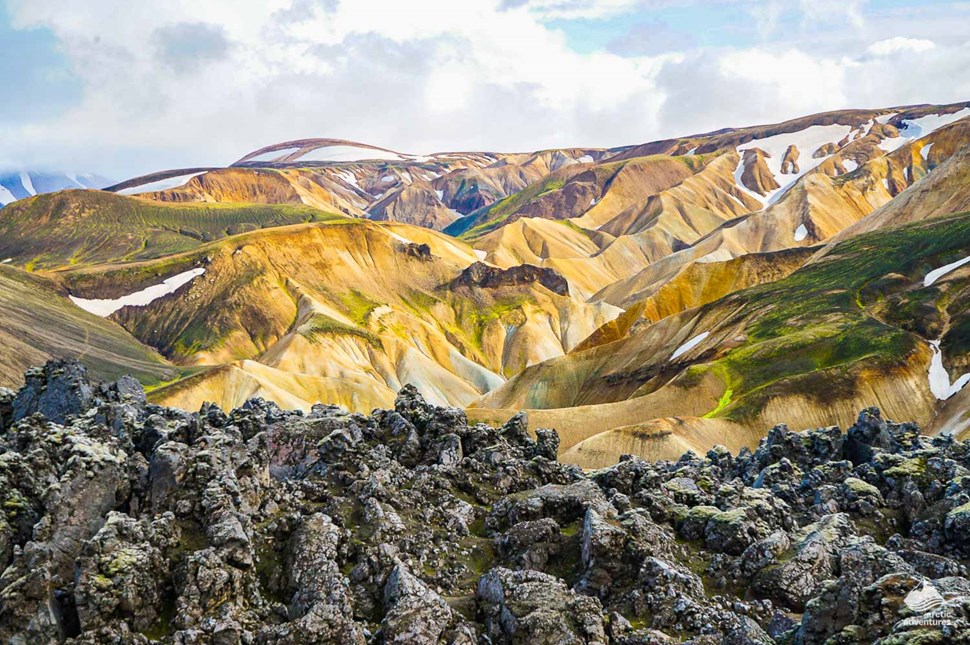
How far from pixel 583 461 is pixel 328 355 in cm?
10800

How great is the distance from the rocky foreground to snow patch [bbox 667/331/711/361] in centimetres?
11274

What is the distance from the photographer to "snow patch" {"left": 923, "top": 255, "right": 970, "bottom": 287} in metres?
150

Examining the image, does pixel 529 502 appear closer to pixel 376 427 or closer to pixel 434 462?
pixel 434 462

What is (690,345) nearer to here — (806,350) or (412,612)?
(806,350)

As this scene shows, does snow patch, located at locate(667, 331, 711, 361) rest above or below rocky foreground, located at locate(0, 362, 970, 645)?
below

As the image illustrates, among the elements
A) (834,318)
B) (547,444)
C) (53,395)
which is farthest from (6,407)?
(834,318)

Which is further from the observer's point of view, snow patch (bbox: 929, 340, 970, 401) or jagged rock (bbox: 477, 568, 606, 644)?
snow patch (bbox: 929, 340, 970, 401)

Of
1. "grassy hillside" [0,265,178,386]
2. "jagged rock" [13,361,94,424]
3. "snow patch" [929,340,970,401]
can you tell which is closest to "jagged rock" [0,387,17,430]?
"jagged rock" [13,361,94,424]

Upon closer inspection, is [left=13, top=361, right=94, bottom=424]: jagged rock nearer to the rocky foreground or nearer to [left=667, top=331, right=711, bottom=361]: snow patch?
the rocky foreground

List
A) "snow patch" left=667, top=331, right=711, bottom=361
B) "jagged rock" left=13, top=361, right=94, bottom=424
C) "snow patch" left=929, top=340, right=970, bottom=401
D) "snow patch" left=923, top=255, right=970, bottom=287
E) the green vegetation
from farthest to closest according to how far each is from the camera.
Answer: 1. "snow patch" left=667, top=331, right=711, bottom=361
2. "snow patch" left=923, top=255, right=970, bottom=287
3. the green vegetation
4. "snow patch" left=929, top=340, right=970, bottom=401
5. "jagged rock" left=13, top=361, right=94, bottom=424

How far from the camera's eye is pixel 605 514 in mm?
31188

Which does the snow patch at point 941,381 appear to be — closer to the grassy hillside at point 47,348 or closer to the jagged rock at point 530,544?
the jagged rock at point 530,544

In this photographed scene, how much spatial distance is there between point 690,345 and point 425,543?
13431 cm

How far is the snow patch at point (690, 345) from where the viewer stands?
155m
